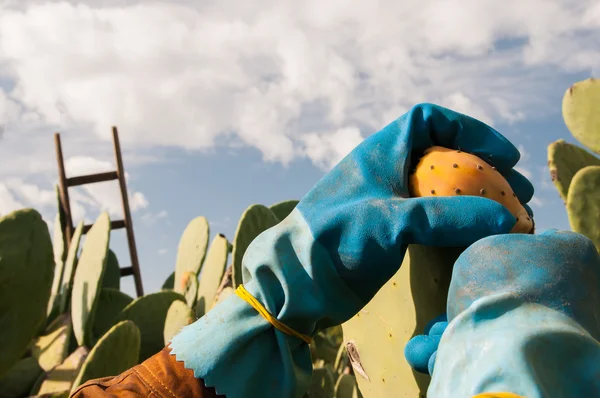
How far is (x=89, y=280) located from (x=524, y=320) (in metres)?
2.35

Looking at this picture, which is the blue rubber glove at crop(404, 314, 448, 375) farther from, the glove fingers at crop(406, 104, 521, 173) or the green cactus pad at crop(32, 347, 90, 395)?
the green cactus pad at crop(32, 347, 90, 395)

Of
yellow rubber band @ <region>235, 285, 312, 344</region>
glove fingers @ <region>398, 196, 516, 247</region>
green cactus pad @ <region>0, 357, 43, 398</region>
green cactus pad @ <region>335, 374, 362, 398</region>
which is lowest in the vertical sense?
green cactus pad @ <region>0, 357, 43, 398</region>

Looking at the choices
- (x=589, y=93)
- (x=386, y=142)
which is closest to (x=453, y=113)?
(x=386, y=142)

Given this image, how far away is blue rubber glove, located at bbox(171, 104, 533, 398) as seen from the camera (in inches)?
35.7

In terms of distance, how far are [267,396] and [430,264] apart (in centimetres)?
29

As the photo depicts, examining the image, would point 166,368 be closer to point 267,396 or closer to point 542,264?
point 267,396

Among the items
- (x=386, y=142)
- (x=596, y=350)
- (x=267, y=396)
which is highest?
(x=386, y=142)

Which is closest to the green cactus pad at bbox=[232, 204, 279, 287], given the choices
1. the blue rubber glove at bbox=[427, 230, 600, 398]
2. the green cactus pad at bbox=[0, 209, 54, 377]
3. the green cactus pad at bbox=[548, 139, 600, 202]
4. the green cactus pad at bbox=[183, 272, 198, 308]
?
the green cactus pad at bbox=[0, 209, 54, 377]

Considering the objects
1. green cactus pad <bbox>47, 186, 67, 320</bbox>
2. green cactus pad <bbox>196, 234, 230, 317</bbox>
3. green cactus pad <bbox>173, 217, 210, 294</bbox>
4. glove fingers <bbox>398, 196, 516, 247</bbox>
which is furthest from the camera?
green cactus pad <bbox>47, 186, 67, 320</bbox>

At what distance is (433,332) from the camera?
919mm

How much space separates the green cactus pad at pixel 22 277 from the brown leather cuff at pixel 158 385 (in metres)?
1.43

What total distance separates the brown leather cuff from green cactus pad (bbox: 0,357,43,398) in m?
2.04

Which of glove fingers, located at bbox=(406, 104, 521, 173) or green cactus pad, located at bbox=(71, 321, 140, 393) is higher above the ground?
glove fingers, located at bbox=(406, 104, 521, 173)

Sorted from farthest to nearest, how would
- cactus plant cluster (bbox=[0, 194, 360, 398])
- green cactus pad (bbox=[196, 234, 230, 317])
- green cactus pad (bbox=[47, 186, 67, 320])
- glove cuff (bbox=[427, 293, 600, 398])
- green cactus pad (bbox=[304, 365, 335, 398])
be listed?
green cactus pad (bbox=[47, 186, 67, 320])
green cactus pad (bbox=[196, 234, 230, 317])
cactus plant cluster (bbox=[0, 194, 360, 398])
green cactus pad (bbox=[304, 365, 335, 398])
glove cuff (bbox=[427, 293, 600, 398])
